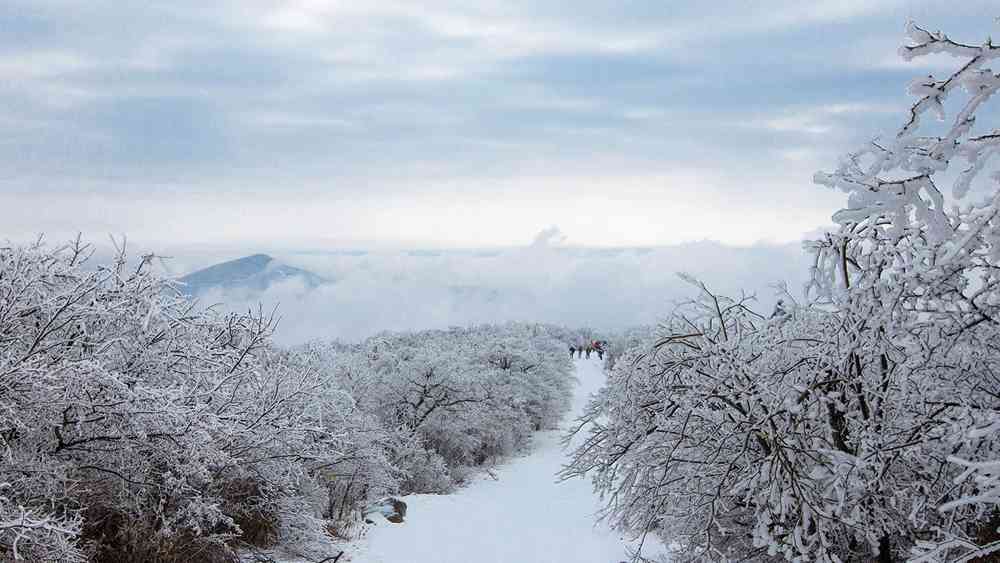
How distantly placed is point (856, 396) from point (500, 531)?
39.7ft

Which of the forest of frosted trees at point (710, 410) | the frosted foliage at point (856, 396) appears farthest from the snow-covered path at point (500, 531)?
the frosted foliage at point (856, 396)

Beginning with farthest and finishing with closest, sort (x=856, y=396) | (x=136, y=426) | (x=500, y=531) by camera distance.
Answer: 1. (x=500, y=531)
2. (x=136, y=426)
3. (x=856, y=396)

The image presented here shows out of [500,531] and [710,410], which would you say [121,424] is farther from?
[500,531]

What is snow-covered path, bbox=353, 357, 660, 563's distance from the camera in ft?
41.0

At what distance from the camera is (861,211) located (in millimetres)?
3131

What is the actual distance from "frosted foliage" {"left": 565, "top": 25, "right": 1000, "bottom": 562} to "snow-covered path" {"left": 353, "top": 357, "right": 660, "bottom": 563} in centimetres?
662

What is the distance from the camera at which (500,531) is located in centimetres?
1579

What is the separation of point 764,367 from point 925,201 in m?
2.74

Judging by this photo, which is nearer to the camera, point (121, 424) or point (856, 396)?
point (856, 396)

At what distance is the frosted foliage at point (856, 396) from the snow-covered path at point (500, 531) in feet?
21.7

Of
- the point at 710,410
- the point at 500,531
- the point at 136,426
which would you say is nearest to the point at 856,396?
the point at 710,410

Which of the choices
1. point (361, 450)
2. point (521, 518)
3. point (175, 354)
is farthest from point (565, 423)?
point (175, 354)

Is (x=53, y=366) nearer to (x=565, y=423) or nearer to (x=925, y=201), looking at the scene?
(x=925, y=201)

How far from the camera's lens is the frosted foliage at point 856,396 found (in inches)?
123
